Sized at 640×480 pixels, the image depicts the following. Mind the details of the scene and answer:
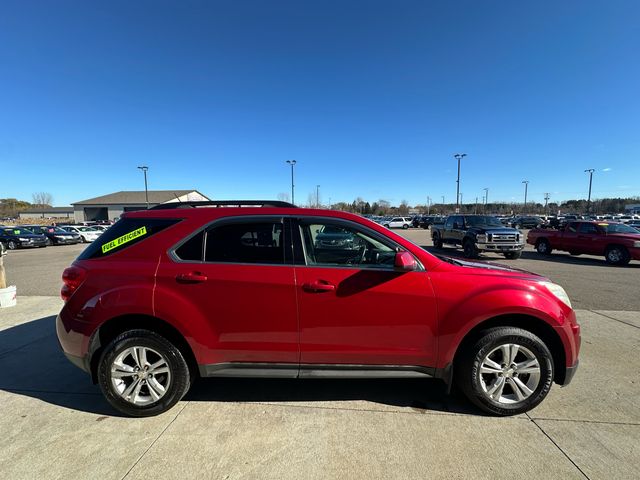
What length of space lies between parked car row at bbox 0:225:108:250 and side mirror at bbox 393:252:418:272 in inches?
1004

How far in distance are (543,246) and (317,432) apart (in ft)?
54.4

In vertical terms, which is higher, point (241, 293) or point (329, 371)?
point (241, 293)

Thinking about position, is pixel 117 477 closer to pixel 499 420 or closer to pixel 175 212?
pixel 175 212

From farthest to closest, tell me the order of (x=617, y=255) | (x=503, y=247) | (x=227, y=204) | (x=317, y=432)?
1. (x=503, y=247)
2. (x=617, y=255)
3. (x=227, y=204)
4. (x=317, y=432)

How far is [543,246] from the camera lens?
50.4 feet

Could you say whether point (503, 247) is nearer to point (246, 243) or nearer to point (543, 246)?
point (543, 246)

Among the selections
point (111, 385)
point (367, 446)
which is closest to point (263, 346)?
point (367, 446)

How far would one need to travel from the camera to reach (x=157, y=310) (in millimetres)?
2707

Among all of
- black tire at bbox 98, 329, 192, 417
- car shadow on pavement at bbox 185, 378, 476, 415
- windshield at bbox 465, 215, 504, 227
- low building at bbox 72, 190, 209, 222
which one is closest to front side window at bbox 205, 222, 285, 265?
black tire at bbox 98, 329, 192, 417

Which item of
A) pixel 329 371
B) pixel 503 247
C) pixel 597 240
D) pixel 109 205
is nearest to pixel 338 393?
pixel 329 371

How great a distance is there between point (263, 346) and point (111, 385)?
1354 mm

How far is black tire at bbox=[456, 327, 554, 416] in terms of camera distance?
2.74 metres

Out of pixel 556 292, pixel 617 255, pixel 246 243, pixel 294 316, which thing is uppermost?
pixel 246 243

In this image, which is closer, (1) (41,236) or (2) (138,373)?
(2) (138,373)
